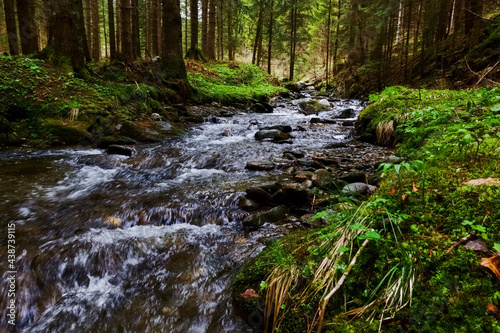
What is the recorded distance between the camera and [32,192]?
14.8 feet

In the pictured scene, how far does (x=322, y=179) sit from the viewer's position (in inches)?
188

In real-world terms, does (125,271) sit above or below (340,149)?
below

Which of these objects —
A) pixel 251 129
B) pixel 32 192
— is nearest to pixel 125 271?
pixel 32 192

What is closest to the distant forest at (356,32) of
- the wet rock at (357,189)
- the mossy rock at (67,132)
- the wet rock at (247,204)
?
the wet rock at (357,189)

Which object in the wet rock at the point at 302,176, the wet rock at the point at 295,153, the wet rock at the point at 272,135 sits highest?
the wet rock at the point at 272,135

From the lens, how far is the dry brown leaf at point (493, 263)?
1436mm

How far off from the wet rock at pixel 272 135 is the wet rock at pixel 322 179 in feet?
11.7

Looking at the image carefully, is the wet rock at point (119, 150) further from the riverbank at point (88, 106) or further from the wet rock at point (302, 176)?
the wet rock at point (302, 176)

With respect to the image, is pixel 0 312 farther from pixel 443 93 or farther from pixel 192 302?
pixel 443 93

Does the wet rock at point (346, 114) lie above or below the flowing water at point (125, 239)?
above

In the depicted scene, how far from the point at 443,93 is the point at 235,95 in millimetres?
9575

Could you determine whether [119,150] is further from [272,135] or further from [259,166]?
[272,135]

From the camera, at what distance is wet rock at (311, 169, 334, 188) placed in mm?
4617

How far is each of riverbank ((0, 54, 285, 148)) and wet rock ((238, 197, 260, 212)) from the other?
460cm
